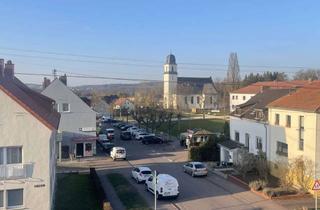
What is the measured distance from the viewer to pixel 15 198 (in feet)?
77.7

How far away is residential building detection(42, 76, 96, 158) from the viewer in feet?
178

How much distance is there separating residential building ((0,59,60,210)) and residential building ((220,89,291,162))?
21594 mm

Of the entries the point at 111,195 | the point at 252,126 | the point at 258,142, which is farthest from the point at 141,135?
the point at 111,195

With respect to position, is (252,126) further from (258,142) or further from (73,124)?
(73,124)

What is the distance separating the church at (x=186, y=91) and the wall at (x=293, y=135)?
98177 mm

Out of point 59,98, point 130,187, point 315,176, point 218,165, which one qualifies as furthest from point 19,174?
point 59,98

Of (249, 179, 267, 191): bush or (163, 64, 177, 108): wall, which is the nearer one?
(249, 179, 267, 191): bush

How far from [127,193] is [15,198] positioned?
39.2 feet

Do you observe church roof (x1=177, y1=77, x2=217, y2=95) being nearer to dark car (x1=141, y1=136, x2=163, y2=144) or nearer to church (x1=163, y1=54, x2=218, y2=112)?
church (x1=163, y1=54, x2=218, y2=112)

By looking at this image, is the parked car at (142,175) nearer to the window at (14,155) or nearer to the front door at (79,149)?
the window at (14,155)

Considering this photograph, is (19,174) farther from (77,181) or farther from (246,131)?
(246,131)

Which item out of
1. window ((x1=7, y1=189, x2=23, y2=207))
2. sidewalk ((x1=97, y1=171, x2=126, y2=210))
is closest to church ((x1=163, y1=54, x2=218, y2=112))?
sidewalk ((x1=97, y1=171, x2=126, y2=210))

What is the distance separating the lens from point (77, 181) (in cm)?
3869

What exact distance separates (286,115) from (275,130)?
2.19 m
